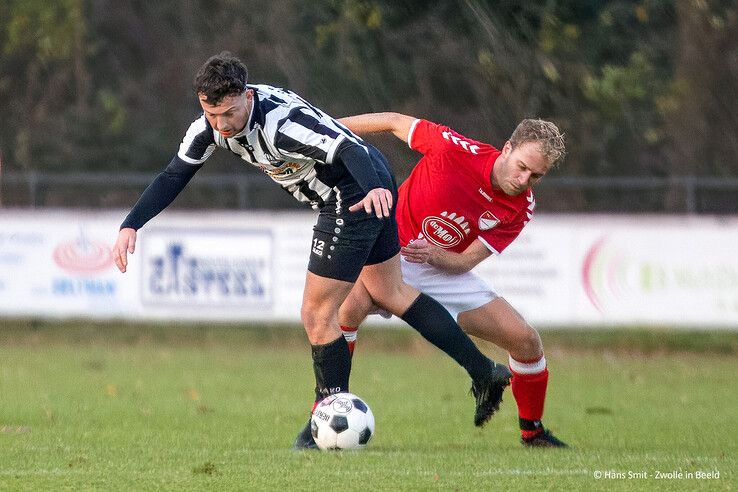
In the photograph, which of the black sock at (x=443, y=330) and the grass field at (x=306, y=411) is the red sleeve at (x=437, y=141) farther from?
the grass field at (x=306, y=411)

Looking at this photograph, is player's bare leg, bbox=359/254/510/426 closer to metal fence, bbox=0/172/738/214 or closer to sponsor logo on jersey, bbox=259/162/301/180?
sponsor logo on jersey, bbox=259/162/301/180

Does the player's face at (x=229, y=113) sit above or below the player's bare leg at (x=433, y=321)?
above

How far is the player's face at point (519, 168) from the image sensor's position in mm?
6875

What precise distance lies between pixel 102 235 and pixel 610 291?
17.7ft

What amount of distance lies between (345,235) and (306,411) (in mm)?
2829

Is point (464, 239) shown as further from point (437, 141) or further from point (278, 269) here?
point (278, 269)

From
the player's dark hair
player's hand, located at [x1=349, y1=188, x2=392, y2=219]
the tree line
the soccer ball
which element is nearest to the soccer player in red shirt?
the soccer ball

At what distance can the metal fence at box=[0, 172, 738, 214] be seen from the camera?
1561cm

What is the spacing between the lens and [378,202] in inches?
245

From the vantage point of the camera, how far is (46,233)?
1466cm

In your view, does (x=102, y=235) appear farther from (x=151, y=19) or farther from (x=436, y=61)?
(x=151, y=19)

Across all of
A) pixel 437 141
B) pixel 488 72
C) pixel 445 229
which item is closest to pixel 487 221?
pixel 445 229

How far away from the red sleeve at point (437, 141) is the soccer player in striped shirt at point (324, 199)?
0.65 m

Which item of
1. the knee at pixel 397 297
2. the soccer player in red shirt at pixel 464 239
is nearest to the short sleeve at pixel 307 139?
the soccer player in red shirt at pixel 464 239
